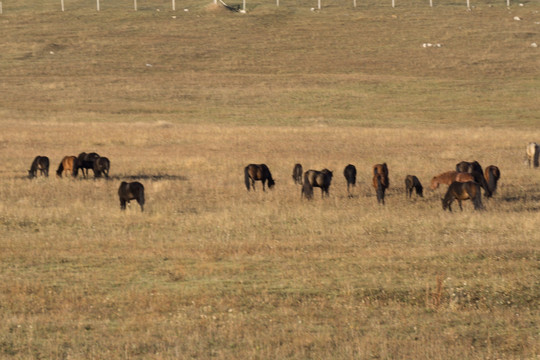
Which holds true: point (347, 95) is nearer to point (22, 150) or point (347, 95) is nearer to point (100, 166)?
point (22, 150)

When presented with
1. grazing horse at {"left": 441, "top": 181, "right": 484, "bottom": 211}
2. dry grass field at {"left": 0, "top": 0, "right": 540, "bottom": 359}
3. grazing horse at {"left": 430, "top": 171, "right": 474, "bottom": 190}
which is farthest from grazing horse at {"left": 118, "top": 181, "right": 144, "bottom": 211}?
grazing horse at {"left": 430, "top": 171, "right": 474, "bottom": 190}

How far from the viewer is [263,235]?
1694cm

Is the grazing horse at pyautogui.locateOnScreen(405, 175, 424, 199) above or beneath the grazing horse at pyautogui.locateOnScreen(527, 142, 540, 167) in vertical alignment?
beneath

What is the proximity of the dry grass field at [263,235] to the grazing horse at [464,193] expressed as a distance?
1.12ft

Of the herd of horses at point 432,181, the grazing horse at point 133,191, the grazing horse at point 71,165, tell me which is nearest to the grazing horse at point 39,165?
the grazing horse at point 71,165

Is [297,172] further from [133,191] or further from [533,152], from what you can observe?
[533,152]

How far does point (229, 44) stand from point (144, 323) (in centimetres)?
8065

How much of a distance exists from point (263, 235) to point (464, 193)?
15.2ft

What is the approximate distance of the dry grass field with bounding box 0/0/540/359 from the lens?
1039 cm

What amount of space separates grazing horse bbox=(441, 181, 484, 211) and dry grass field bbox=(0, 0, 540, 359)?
1.12ft

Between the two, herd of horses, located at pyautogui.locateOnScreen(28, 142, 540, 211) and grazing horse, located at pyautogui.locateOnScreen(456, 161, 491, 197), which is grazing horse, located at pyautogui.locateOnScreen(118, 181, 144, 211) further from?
grazing horse, located at pyautogui.locateOnScreen(456, 161, 491, 197)

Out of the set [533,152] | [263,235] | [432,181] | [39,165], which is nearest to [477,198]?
[432,181]

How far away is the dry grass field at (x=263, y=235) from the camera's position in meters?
10.4

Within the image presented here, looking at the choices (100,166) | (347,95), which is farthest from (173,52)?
(100,166)
